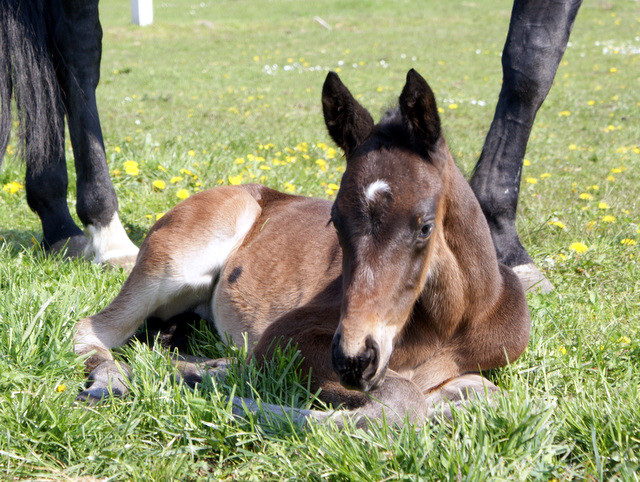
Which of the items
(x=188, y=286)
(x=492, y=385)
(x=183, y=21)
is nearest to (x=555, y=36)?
(x=492, y=385)

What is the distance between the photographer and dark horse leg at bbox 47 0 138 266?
412 centimetres

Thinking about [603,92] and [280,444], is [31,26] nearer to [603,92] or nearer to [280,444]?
[280,444]

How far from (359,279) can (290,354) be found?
59cm

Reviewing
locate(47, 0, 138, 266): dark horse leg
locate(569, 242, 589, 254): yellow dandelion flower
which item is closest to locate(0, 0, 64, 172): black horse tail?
locate(47, 0, 138, 266): dark horse leg

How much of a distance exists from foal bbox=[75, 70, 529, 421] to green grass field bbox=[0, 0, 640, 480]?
146 mm

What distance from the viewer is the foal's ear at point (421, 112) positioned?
2.38 meters

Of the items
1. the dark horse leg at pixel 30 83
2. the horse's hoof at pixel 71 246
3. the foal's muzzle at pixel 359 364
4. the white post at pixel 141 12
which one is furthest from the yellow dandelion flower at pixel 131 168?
the white post at pixel 141 12

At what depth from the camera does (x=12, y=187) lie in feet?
18.1

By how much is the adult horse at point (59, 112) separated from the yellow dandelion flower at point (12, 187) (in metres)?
1.09

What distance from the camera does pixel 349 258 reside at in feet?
7.63

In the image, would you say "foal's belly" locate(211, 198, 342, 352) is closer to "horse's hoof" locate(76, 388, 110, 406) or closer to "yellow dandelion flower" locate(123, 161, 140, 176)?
"horse's hoof" locate(76, 388, 110, 406)

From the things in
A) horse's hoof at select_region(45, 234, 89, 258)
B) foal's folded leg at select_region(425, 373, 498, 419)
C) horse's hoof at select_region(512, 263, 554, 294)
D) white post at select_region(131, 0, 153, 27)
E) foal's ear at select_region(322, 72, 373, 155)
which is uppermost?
foal's ear at select_region(322, 72, 373, 155)

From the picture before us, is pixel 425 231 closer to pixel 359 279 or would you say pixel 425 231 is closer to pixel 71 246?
pixel 359 279

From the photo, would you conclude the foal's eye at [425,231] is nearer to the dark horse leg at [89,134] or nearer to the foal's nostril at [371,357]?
the foal's nostril at [371,357]
